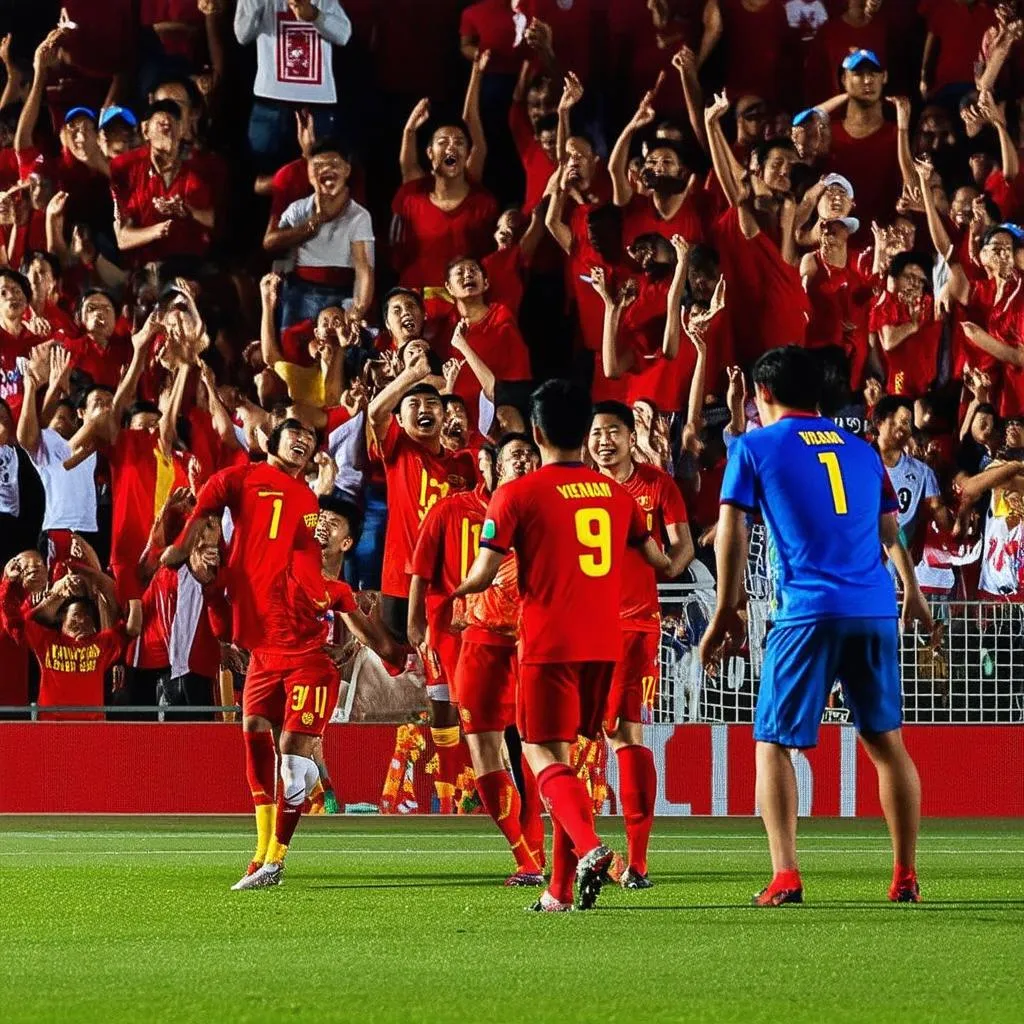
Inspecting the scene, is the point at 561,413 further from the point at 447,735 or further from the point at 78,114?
the point at 78,114

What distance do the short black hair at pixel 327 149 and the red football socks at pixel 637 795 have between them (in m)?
9.32

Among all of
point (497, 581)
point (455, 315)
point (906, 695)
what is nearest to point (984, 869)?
point (497, 581)

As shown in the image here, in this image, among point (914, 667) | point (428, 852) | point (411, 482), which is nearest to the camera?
point (428, 852)

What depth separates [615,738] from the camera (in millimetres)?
8648

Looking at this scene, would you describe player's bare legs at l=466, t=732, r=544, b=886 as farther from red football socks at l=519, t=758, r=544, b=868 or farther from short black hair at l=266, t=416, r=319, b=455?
short black hair at l=266, t=416, r=319, b=455

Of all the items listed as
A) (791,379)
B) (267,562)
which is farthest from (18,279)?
(791,379)

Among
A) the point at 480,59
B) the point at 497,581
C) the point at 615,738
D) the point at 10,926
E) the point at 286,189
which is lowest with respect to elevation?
the point at 10,926

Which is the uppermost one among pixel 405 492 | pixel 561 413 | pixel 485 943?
pixel 405 492

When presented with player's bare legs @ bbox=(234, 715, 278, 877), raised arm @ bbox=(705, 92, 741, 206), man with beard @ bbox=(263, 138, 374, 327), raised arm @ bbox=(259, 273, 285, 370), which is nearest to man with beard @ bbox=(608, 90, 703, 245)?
raised arm @ bbox=(705, 92, 741, 206)

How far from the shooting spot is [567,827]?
22.5 feet

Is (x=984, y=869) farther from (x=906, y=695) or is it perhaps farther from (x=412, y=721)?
(x=412, y=721)

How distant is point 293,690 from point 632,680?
4.78ft

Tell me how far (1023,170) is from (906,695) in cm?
557

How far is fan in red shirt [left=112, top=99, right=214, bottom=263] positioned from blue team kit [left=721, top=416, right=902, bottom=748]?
34.6ft
